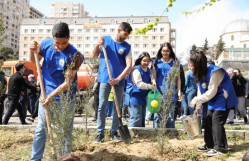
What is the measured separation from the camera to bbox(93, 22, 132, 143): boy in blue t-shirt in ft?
14.4

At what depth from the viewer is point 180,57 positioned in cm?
486

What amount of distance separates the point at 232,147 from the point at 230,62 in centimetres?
4020

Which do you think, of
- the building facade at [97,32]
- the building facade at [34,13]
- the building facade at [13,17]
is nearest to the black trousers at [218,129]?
the building facade at [97,32]

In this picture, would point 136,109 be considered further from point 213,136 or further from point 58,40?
point 58,40

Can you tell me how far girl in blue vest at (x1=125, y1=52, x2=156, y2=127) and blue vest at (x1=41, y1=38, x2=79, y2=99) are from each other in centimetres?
185

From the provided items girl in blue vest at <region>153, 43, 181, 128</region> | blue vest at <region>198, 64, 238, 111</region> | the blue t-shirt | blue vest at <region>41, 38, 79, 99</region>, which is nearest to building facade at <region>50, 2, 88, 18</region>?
the blue t-shirt

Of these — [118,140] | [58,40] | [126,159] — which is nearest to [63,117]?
[58,40]

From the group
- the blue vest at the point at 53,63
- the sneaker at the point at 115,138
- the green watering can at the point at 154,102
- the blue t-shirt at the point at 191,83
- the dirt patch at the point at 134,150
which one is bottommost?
the dirt patch at the point at 134,150

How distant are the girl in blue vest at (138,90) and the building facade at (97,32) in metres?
70.5

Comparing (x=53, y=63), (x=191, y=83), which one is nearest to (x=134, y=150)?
(x=53, y=63)

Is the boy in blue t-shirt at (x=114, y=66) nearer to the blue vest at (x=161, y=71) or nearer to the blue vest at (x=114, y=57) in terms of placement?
the blue vest at (x=114, y=57)

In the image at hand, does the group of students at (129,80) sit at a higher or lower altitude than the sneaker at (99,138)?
higher

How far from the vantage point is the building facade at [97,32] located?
3012 inches

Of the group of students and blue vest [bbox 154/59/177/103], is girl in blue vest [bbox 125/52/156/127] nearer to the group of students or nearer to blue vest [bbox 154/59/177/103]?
the group of students
